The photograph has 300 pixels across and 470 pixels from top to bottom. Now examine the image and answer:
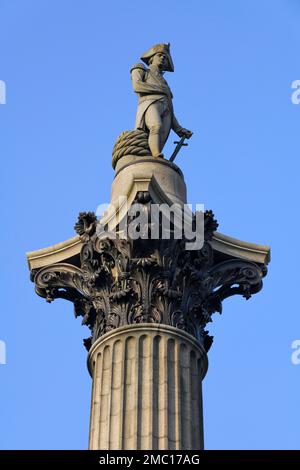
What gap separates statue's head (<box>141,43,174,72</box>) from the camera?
3527cm

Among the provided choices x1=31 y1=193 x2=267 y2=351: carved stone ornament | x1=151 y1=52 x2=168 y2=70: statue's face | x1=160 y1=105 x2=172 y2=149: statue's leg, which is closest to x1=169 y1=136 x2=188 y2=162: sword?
x1=160 y1=105 x2=172 y2=149: statue's leg

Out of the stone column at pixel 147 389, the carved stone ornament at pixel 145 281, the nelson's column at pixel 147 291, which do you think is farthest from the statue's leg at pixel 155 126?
the stone column at pixel 147 389

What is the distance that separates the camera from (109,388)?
26.8 m

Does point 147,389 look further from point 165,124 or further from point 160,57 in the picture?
point 160,57

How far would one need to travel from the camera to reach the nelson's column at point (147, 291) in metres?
26.2

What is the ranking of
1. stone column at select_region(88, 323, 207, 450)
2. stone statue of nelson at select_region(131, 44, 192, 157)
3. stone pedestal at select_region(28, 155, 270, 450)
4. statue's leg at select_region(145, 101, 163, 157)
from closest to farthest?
stone column at select_region(88, 323, 207, 450) < stone pedestal at select_region(28, 155, 270, 450) < statue's leg at select_region(145, 101, 163, 157) < stone statue of nelson at select_region(131, 44, 192, 157)

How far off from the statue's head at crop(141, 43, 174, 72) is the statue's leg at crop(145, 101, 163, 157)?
1951 mm

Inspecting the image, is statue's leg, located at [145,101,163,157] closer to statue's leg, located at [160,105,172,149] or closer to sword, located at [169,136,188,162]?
statue's leg, located at [160,105,172,149]

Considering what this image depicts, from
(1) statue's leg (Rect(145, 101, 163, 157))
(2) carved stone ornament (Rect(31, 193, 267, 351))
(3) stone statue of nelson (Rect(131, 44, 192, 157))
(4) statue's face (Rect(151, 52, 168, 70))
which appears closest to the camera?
(2) carved stone ornament (Rect(31, 193, 267, 351))

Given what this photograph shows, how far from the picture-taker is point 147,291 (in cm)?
2817

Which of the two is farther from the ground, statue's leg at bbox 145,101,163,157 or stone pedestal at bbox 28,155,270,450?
statue's leg at bbox 145,101,163,157

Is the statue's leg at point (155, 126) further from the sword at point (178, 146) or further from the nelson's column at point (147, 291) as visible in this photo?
the sword at point (178, 146)
